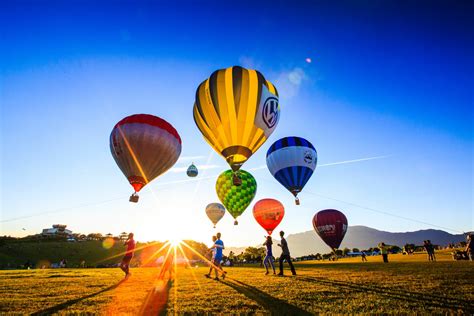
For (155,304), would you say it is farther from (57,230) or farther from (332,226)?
(57,230)

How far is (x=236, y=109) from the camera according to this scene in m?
16.5

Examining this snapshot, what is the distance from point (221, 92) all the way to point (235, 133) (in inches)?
105

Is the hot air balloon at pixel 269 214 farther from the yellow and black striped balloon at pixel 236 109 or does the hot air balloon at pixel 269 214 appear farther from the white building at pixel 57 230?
the white building at pixel 57 230

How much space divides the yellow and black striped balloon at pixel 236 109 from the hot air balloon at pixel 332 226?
20560mm

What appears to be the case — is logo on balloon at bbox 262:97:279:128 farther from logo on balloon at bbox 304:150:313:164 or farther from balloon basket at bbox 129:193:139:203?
balloon basket at bbox 129:193:139:203

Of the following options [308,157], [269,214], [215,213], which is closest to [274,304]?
[308,157]

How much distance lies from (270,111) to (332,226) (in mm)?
21619

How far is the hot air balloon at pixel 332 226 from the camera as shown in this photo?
109 feet

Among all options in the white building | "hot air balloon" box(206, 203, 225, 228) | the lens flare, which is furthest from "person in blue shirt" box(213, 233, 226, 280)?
the white building

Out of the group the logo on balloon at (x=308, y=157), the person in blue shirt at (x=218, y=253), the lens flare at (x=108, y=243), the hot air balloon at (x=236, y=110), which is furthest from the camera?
the lens flare at (x=108, y=243)

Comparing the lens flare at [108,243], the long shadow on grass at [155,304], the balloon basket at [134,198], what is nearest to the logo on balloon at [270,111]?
the balloon basket at [134,198]

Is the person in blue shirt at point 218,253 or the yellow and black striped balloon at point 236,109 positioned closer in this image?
the person in blue shirt at point 218,253

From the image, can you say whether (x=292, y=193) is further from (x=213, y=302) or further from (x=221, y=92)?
(x=213, y=302)

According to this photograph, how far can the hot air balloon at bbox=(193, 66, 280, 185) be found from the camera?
1650cm
